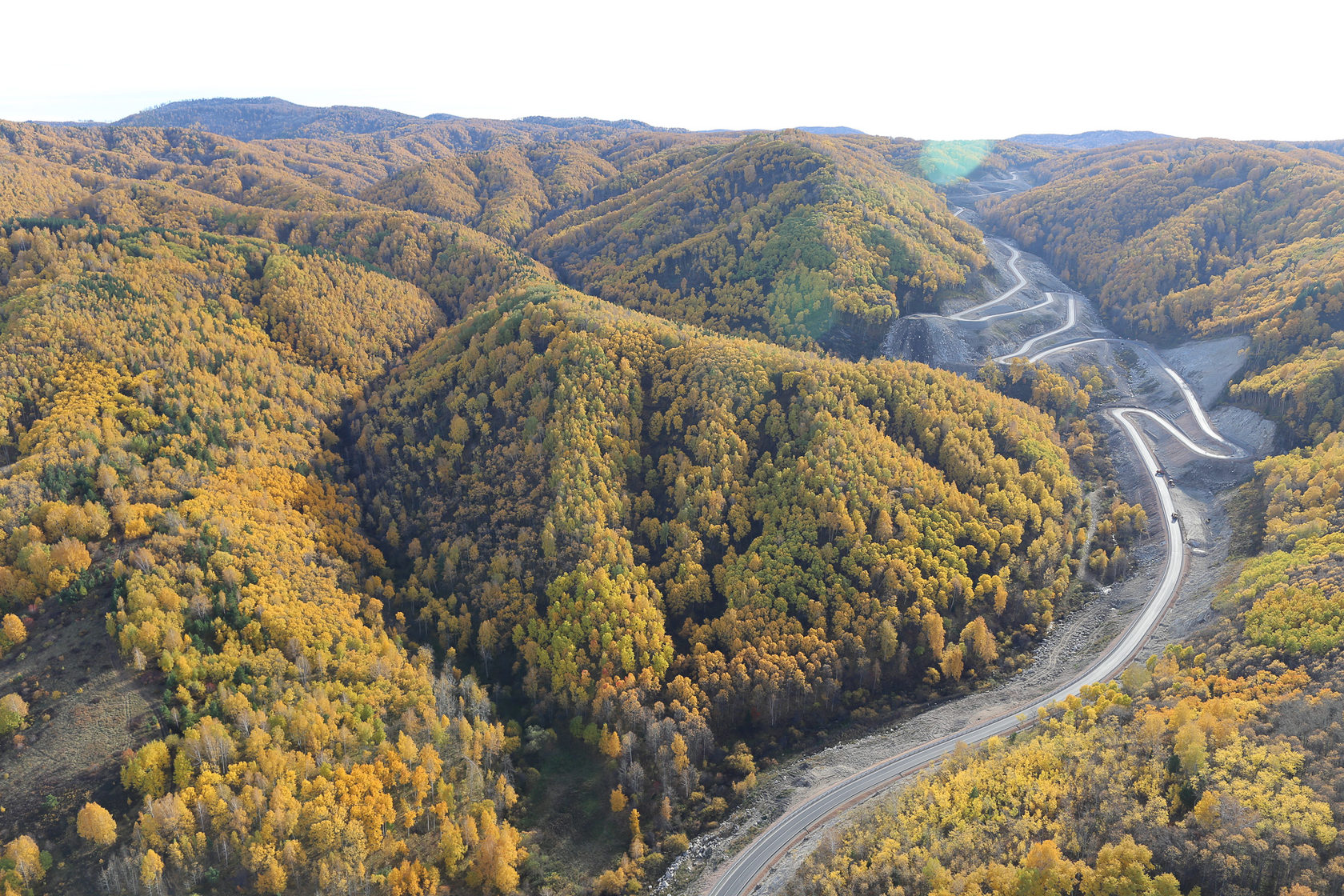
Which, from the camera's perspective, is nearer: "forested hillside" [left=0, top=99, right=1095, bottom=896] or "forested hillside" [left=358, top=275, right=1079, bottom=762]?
"forested hillside" [left=0, top=99, right=1095, bottom=896]

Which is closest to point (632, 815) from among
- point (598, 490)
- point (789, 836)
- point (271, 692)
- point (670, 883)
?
point (670, 883)

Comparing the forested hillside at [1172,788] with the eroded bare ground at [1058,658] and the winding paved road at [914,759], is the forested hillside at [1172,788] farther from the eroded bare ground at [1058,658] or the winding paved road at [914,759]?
the eroded bare ground at [1058,658]

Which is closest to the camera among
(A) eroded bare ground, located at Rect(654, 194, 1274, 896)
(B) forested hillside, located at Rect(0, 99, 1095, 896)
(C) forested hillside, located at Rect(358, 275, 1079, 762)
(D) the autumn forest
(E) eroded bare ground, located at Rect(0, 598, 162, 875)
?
(D) the autumn forest

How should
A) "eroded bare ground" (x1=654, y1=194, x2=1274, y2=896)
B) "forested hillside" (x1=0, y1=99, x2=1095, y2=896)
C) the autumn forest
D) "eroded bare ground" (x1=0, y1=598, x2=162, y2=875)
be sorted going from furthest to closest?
"eroded bare ground" (x1=654, y1=194, x2=1274, y2=896)
"forested hillside" (x1=0, y1=99, x2=1095, y2=896)
"eroded bare ground" (x1=0, y1=598, x2=162, y2=875)
the autumn forest

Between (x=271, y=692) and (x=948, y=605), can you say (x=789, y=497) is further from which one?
(x=271, y=692)

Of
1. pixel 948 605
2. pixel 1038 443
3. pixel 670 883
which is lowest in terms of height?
pixel 670 883

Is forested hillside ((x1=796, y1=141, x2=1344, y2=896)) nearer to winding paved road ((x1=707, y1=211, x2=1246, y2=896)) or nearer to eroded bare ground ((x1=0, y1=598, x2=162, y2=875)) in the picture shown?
winding paved road ((x1=707, y1=211, x2=1246, y2=896))

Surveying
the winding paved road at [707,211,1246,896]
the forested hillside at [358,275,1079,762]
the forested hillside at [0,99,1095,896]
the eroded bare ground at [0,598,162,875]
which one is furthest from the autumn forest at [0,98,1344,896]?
the winding paved road at [707,211,1246,896]
